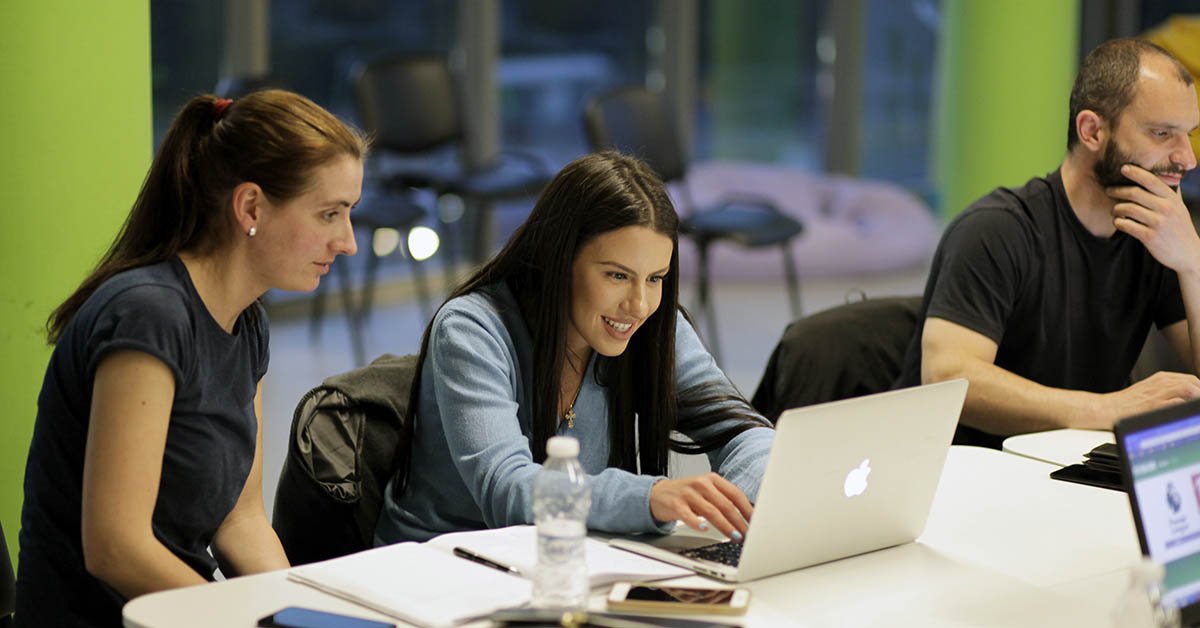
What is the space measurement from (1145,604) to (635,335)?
3.32ft

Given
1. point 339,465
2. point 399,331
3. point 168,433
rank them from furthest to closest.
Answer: point 399,331, point 339,465, point 168,433

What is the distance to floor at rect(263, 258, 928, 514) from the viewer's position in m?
4.98

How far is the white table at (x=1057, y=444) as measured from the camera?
2.36 m

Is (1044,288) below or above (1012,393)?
above

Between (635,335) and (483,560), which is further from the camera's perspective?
(635,335)

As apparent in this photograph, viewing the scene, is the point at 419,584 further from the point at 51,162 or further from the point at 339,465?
the point at 51,162

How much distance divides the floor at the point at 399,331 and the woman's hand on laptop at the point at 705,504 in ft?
7.41

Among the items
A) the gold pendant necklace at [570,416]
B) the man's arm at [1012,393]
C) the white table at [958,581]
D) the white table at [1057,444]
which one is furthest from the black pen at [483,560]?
the man's arm at [1012,393]

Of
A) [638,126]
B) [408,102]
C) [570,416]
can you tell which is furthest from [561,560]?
[408,102]

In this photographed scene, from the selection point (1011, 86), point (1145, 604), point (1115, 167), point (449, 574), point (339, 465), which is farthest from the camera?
point (1011, 86)

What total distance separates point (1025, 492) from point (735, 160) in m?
7.52

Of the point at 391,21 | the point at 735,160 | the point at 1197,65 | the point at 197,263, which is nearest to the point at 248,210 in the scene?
the point at 197,263

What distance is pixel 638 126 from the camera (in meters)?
5.79

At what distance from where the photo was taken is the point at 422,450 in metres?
2.15
